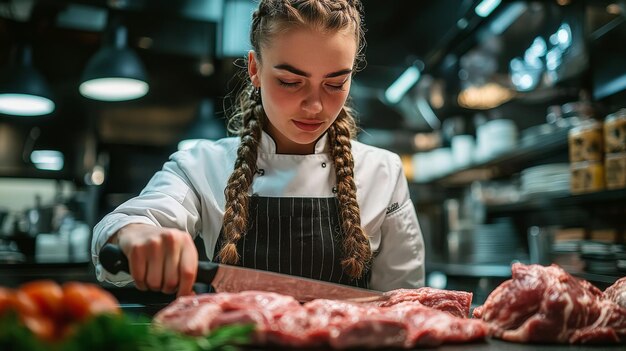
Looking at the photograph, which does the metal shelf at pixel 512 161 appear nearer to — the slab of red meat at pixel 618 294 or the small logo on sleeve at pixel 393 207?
the small logo on sleeve at pixel 393 207

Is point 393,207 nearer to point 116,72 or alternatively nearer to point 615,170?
point 615,170

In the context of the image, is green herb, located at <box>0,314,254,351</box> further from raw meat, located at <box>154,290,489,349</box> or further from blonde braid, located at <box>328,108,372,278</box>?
blonde braid, located at <box>328,108,372,278</box>

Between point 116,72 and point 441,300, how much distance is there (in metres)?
3.34

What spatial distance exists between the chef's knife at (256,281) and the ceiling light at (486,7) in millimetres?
2137

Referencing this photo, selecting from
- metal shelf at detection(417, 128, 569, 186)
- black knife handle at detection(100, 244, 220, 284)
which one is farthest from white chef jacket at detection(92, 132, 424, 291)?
metal shelf at detection(417, 128, 569, 186)

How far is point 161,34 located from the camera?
19.9 feet

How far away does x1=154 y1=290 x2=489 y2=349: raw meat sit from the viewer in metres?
1.13

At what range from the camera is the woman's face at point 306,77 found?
1669mm

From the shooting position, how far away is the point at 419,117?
6.54 meters

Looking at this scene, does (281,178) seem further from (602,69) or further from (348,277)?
(602,69)

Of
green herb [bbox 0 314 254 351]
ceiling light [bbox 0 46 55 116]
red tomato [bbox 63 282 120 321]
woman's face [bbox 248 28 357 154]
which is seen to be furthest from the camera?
ceiling light [bbox 0 46 55 116]

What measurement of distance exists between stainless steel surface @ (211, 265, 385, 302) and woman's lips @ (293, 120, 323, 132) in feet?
1.60

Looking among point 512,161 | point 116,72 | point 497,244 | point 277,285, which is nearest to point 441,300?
point 277,285

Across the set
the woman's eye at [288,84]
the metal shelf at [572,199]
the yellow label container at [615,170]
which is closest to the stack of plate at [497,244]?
the metal shelf at [572,199]
